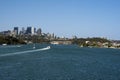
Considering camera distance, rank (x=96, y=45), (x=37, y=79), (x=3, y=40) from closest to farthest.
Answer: (x=37, y=79) → (x=3, y=40) → (x=96, y=45)

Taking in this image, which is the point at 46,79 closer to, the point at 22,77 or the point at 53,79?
the point at 53,79

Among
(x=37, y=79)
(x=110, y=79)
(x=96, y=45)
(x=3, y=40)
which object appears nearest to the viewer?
(x=37, y=79)

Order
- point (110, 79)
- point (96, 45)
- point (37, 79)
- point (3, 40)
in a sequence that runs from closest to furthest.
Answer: point (37, 79) → point (110, 79) → point (3, 40) → point (96, 45)

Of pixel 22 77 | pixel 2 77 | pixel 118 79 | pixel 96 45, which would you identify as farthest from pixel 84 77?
pixel 96 45

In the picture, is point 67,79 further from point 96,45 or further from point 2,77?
point 96,45

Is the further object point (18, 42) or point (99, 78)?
point (18, 42)

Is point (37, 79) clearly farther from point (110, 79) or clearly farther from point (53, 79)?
point (110, 79)

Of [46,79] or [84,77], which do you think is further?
[84,77]

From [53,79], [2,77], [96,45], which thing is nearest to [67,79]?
[53,79]

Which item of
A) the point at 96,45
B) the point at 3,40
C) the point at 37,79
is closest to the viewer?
the point at 37,79
